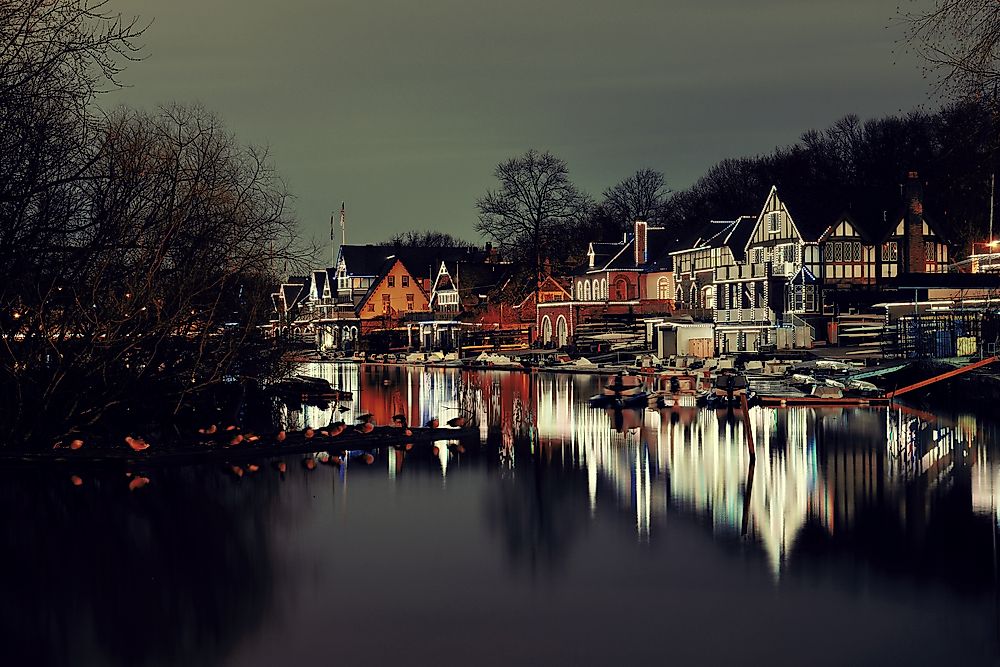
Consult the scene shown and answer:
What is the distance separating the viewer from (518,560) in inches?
901

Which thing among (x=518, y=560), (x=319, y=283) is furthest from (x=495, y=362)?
(x=518, y=560)

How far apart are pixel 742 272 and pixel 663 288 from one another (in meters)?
19.3

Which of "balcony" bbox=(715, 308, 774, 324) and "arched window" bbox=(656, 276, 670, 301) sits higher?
"arched window" bbox=(656, 276, 670, 301)

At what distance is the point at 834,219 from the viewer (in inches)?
3713

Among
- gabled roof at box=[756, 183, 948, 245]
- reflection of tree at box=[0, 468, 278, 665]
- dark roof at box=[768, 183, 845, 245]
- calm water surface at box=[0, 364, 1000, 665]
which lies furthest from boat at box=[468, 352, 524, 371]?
reflection of tree at box=[0, 468, 278, 665]

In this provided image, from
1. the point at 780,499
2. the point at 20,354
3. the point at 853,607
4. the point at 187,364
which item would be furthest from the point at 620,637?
the point at 187,364

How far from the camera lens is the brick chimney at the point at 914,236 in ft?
306

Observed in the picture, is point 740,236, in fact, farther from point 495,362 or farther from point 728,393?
point 728,393

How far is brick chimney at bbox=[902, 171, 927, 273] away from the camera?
306ft

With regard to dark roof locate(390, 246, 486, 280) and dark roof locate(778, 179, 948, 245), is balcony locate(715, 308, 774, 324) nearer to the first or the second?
dark roof locate(778, 179, 948, 245)

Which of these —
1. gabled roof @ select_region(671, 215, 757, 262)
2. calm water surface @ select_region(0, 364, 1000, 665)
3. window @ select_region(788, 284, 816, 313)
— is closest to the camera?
calm water surface @ select_region(0, 364, 1000, 665)

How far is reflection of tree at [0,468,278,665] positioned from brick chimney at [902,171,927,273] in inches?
2835

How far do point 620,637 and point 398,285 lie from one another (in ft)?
452

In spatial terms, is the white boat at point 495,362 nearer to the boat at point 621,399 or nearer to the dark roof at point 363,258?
the boat at point 621,399
